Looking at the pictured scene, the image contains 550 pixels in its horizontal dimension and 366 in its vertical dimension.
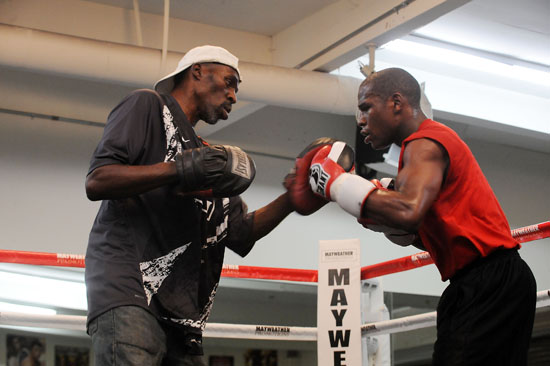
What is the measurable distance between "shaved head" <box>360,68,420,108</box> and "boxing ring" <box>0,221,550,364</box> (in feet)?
2.74

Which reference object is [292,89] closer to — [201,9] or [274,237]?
[201,9]

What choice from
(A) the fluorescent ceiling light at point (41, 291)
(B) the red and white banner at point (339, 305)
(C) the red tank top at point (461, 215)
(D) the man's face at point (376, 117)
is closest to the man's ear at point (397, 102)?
(D) the man's face at point (376, 117)

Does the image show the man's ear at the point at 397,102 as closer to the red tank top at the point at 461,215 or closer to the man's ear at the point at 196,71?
the red tank top at the point at 461,215

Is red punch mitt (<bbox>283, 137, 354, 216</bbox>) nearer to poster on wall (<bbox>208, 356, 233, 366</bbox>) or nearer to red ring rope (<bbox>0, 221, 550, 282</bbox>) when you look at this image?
red ring rope (<bbox>0, 221, 550, 282</bbox>)

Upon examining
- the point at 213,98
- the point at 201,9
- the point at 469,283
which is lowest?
the point at 469,283

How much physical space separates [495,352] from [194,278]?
71cm

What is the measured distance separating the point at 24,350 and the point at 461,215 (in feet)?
13.3

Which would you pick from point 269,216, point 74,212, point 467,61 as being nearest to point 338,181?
point 269,216

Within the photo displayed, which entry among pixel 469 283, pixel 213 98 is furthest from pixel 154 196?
pixel 469 283

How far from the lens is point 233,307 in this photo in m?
6.06

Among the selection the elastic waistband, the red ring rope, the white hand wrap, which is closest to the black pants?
the elastic waistband

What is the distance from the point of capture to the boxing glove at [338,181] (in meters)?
1.71

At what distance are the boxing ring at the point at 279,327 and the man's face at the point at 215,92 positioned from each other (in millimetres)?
1022

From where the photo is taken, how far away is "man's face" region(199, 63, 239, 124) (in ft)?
6.66
